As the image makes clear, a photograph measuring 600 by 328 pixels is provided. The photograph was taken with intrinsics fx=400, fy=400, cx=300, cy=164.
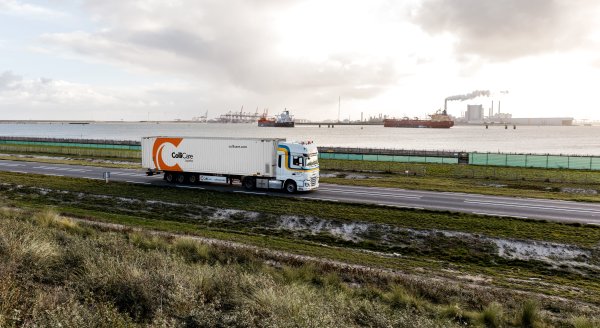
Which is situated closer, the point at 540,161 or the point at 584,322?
the point at 584,322

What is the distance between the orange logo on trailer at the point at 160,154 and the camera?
109 feet

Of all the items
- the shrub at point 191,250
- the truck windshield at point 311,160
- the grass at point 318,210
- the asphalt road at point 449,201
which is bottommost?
the shrub at point 191,250

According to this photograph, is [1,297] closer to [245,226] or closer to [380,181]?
[245,226]

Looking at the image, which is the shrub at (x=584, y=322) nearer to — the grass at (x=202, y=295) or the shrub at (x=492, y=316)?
the grass at (x=202, y=295)

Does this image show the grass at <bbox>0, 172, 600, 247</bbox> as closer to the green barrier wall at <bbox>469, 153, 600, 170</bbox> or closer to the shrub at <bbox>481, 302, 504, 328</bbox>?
the shrub at <bbox>481, 302, 504, 328</bbox>

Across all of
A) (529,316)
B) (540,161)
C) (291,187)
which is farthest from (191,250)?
(540,161)

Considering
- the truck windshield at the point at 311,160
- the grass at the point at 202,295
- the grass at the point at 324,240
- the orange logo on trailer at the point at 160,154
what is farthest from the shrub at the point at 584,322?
the orange logo on trailer at the point at 160,154

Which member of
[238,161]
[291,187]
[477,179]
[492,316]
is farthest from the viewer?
[477,179]

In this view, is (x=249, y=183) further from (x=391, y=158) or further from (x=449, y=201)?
(x=391, y=158)

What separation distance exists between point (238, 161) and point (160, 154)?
7578 mm

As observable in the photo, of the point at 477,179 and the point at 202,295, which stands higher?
the point at 477,179

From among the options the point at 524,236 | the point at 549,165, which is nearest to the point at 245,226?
the point at 524,236

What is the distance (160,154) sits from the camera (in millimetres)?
33750

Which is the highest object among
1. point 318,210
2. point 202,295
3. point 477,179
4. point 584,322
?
point 477,179
